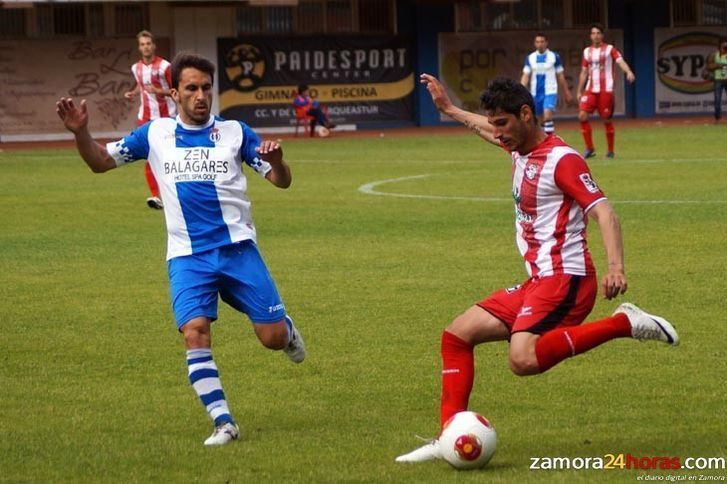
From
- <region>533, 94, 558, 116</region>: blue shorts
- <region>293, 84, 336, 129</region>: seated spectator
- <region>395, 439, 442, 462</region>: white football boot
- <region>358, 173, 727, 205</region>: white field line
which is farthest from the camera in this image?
<region>293, 84, 336, 129</region>: seated spectator

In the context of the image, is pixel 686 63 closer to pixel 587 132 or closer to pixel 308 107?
pixel 308 107

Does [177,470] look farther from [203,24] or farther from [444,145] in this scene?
[203,24]

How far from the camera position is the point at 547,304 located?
7.04 meters

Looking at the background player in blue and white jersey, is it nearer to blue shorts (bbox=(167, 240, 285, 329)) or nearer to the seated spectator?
the seated spectator

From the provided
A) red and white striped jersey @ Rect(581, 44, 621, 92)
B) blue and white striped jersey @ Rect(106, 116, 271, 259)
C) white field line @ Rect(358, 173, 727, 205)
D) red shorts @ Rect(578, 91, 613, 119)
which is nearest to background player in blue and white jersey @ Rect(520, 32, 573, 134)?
red and white striped jersey @ Rect(581, 44, 621, 92)

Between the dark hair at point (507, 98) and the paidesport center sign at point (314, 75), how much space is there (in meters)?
35.3

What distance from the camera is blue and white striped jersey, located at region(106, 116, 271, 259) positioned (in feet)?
25.6

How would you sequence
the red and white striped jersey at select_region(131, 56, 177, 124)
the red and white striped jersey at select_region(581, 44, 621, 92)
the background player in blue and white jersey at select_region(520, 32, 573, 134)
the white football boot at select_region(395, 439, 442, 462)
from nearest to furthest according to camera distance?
the white football boot at select_region(395, 439, 442, 462)
the red and white striped jersey at select_region(131, 56, 177, 124)
the red and white striped jersey at select_region(581, 44, 621, 92)
the background player in blue and white jersey at select_region(520, 32, 573, 134)

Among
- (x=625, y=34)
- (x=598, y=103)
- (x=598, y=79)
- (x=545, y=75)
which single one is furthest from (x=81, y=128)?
(x=625, y=34)

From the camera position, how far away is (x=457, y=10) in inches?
1732

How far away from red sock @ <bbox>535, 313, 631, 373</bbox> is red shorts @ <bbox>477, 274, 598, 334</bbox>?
0.22 ft

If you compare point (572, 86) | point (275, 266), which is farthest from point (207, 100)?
point (572, 86)

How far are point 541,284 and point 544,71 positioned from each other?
2391 cm

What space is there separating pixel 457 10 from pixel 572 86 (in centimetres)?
399
